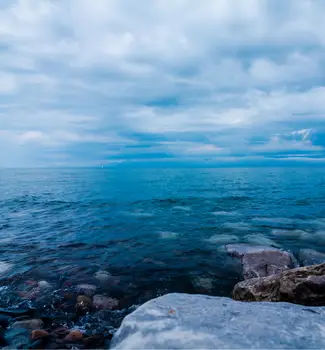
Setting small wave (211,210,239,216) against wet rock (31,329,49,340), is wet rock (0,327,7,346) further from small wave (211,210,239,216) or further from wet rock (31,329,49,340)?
small wave (211,210,239,216)

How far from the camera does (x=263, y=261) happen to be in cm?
1176

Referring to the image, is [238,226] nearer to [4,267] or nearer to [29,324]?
[4,267]

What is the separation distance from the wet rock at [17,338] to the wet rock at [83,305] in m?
1.67

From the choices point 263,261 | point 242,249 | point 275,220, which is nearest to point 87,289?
point 263,261

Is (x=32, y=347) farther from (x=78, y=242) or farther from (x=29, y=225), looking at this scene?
(x=29, y=225)

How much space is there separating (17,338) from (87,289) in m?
3.38

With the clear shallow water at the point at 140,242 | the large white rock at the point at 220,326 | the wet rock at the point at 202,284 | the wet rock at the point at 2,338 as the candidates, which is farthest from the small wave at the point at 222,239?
the wet rock at the point at 2,338

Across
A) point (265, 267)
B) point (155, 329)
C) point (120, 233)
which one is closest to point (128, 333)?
point (155, 329)

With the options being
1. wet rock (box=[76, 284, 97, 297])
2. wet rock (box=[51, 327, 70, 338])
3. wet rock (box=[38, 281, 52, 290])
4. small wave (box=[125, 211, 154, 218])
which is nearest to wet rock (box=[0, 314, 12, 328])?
wet rock (box=[51, 327, 70, 338])

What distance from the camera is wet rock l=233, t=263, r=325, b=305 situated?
7.21 meters

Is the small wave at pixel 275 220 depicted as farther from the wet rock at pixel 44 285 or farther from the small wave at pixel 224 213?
the wet rock at pixel 44 285

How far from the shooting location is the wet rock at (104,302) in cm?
855

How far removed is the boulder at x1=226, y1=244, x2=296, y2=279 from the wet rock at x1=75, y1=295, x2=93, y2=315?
6437mm

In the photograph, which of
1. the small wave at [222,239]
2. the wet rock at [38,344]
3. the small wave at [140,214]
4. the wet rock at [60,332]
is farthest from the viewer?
the small wave at [140,214]
